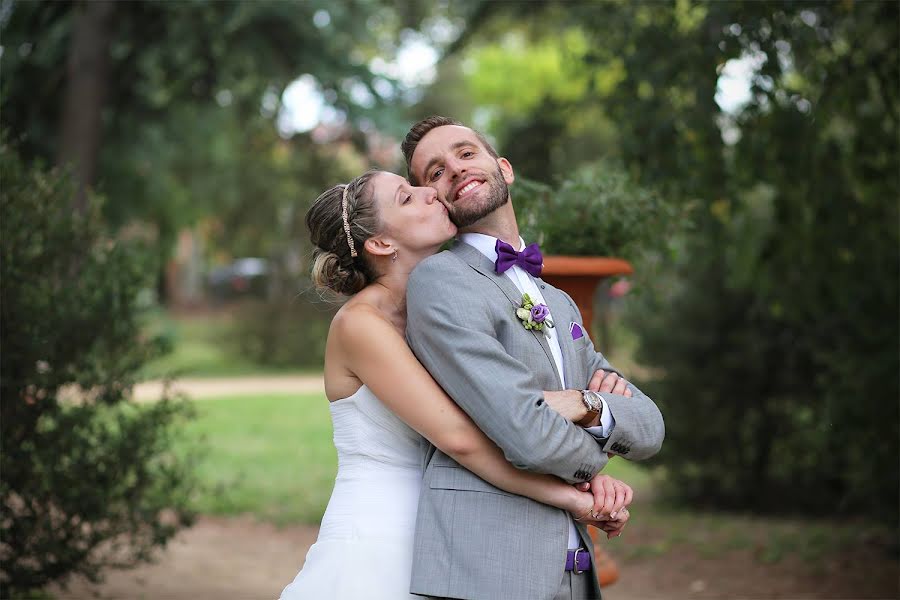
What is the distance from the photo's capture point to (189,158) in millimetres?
17125

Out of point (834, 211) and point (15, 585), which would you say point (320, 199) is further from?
point (834, 211)

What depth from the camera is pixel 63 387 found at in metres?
5.20

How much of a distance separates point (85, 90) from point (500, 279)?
7967mm

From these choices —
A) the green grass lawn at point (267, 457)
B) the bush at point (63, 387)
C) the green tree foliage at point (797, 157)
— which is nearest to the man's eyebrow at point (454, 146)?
the green tree foliage at point (797, 157)

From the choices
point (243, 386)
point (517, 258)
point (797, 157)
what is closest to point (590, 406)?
point (517, 258)

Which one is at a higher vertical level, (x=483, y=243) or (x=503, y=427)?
(x=483, y=243)

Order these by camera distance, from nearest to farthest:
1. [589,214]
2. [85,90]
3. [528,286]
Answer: [528,286] → [589,214] → [85,90]

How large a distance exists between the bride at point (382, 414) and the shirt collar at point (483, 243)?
6 cm

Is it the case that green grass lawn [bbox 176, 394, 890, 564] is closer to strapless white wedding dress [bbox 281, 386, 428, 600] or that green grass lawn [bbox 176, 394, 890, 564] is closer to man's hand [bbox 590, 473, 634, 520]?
strapless white wedding dress [bbox 281, 386, 428, 600]

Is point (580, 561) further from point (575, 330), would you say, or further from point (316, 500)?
point (316, 500)

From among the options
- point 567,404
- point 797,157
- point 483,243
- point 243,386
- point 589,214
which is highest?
point 797,157

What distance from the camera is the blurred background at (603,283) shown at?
5.08 m

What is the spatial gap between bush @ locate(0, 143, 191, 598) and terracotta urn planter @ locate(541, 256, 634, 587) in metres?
2.31

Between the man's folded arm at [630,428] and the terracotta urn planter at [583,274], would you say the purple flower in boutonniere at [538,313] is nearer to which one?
the man's folded arm at [630,428]
